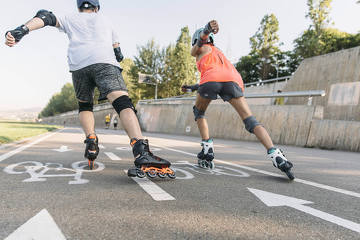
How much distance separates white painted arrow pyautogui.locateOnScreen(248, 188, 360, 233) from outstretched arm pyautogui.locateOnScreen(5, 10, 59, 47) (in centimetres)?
266

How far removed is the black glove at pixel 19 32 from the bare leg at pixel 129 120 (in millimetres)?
1003

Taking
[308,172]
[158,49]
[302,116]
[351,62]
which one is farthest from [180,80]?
[308,172]

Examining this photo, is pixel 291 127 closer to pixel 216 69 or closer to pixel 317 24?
pixel 216 69

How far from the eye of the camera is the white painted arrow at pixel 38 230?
51.1 inches

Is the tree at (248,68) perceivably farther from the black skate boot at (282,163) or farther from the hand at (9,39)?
the hand at (9,39)

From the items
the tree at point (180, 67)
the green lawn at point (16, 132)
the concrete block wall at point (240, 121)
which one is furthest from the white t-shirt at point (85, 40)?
the tree at point (180, 67)

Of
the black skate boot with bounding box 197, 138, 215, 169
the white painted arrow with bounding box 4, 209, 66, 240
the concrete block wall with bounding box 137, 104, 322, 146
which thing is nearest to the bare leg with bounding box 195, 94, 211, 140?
the black skate boot with bounding box 197, 138, 215, 169

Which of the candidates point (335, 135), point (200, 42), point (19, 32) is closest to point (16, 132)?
point (19, 32)

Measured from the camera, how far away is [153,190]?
2.26 meters

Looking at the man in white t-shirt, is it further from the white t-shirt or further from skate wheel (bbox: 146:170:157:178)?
skate wheel (bbox: 146:170:157:178)

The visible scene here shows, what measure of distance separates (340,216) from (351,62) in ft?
43.9

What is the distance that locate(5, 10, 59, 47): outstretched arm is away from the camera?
247cm

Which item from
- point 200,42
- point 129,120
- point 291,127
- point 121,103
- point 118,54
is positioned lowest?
point 129,120

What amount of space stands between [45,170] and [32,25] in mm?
1634
